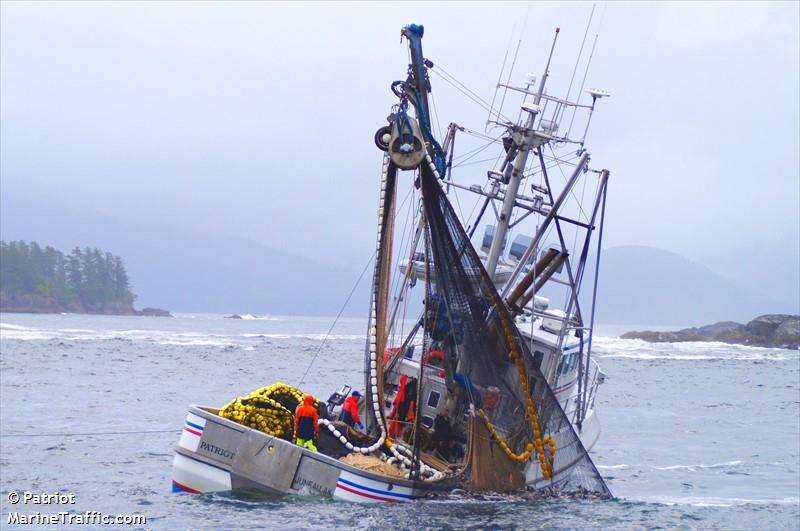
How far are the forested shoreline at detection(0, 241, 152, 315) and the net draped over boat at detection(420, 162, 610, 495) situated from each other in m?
139

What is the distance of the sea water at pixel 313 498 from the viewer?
54.4 ft

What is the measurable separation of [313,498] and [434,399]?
14.3 feet

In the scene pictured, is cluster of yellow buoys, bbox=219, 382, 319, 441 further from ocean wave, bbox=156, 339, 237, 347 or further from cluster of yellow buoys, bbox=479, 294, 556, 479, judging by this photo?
ocean wave, bbox=156, 339, 237, 347

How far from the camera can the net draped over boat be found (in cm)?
1777

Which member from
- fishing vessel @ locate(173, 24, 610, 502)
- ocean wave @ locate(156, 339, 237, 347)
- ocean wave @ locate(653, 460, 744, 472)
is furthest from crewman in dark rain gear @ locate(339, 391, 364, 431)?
ocean wave @ locate(156, 339, 237, 347)

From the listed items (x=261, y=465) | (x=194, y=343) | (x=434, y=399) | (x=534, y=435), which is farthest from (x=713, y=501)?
(x=194, y=343)

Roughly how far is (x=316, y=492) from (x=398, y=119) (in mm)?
6465

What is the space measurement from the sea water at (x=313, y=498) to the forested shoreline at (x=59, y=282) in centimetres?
8668

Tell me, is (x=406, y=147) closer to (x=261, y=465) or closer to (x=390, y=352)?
(x=390, y=352)

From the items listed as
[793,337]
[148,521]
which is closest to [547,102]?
[148,521]

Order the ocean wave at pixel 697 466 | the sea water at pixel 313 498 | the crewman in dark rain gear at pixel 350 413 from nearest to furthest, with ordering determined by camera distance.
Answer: the sea water at pixel 313 498 < the crewman in dark rain gear at pixel 350 413 < the ocean wave at pixel 697 466

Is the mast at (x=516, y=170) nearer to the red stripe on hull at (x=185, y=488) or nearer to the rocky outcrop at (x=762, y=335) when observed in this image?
the red stripe on hull at (x=185, y=488)

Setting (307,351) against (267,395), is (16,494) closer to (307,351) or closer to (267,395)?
(267,395)

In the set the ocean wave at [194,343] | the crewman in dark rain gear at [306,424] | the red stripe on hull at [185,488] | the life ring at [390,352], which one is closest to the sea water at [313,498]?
the red stripe on hull at [185,488]
